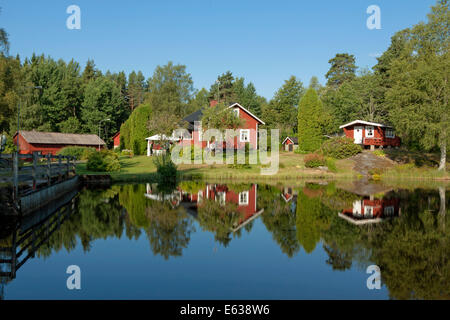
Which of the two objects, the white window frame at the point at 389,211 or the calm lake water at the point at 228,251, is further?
the white window frame at the point at 389,211

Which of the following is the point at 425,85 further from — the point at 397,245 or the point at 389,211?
the point at 397,245

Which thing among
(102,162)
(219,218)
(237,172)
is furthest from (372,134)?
(219,218)

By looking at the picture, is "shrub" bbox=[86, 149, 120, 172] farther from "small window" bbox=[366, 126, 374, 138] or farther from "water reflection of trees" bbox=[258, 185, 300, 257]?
"small window" bbox=[366, 126, 374, 138]

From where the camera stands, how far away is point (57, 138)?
50.5m

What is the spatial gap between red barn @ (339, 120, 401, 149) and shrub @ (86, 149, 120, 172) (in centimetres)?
3099

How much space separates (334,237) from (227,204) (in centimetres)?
708

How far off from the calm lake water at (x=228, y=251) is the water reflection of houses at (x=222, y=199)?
18 centimetres

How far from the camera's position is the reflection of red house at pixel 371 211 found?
13.4m

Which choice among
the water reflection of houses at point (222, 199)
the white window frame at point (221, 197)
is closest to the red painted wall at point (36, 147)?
the water reflection of houses at point (222, 199)

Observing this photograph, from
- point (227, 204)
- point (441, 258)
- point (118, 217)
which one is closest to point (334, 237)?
point (441, 258)

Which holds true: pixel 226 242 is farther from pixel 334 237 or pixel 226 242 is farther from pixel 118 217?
pixel 118 217

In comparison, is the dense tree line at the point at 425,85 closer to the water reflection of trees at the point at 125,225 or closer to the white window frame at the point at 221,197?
the white window frame at the point at 221,197

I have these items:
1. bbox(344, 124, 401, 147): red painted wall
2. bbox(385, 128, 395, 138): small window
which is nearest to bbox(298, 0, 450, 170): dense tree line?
bbox(344, 124, 401, 147): red painted wall

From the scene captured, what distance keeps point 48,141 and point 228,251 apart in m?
47.1
